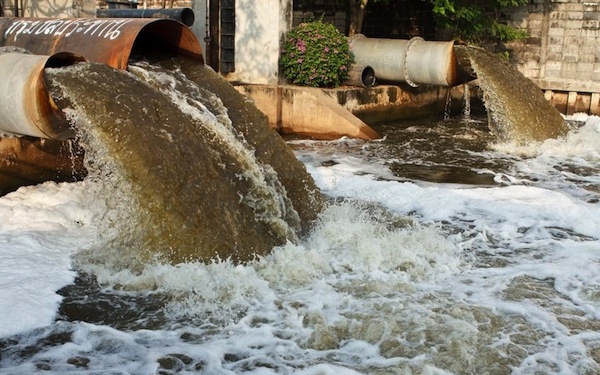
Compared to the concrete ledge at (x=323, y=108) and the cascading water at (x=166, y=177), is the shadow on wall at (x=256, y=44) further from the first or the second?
the cascading water at (x=166, y=177)

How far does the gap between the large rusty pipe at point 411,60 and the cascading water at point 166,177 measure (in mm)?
6469

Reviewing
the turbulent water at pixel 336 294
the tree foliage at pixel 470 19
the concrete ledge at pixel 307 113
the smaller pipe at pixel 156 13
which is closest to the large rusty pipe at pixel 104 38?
the turbulent water at pixel 336 294

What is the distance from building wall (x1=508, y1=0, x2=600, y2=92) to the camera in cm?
1383

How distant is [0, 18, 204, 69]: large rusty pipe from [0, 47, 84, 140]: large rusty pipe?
959 mm

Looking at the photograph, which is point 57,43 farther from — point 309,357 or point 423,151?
point 423,151

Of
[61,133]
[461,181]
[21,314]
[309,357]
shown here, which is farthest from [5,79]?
[461,181]

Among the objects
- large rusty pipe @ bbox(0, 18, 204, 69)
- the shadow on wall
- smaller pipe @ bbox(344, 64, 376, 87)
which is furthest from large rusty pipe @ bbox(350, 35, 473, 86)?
large rusty pipe @ bbox(0, 18, 204, 69)

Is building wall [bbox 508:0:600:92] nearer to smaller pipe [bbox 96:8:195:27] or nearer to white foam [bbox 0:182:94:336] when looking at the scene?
smaller pipe [bbox 96:8:195:27]

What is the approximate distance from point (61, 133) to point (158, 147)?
81 centimetres

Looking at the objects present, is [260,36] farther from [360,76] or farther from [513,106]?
[513,106]

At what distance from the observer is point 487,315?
4832mm

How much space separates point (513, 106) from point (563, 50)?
3952 mm

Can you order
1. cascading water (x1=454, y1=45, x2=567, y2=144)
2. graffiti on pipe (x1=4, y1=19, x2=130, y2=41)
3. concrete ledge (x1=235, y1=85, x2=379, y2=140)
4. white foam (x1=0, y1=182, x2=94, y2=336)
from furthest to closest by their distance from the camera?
concrete ledge (x1=235, y1=85, x2=379, y2=140) < cascading water (x1=454, y1=45, x2=567, y2=144) < graffiti on pipe (x1=4, y1=19, x2=130, y2=41) < white foam (x1=0, y1=182, x2=94, y2=336)

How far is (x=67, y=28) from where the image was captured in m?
7.31
